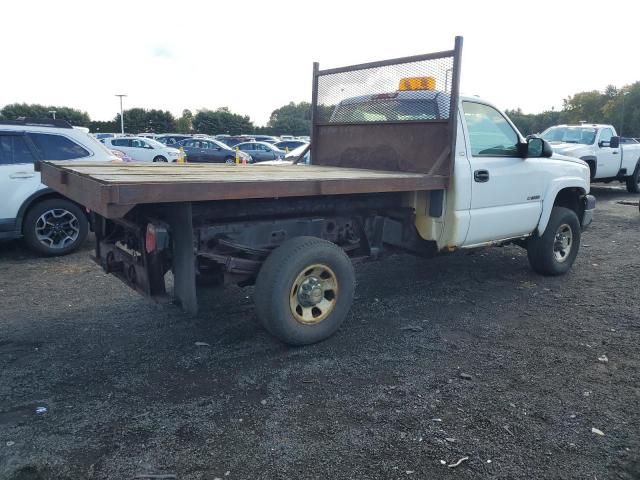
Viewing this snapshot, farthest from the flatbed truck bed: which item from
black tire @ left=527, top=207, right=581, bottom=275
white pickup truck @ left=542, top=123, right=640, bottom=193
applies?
white pickup truck @ left=542, top=123, right=640, bottom=193

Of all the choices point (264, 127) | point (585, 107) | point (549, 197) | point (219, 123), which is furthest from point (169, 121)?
point (549, 197)

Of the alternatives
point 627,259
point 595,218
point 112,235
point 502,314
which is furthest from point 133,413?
point 595,218

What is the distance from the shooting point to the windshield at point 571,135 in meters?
13.5

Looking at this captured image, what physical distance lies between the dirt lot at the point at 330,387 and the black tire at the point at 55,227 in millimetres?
1345

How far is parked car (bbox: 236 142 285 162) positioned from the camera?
2610cm

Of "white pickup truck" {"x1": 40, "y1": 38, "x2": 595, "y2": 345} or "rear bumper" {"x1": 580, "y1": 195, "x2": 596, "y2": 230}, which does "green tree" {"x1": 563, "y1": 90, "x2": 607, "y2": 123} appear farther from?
"white pickup truck" {"x1": 40, "y1": 38, "x2": 595, "y2": 345}

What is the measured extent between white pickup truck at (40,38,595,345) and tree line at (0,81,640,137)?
49073 millimetres

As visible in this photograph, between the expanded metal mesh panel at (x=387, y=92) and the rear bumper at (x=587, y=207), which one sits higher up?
the expanded metal mesh panel at (x=387, y=92)

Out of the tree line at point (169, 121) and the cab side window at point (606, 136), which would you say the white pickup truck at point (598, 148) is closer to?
the cab side window at point (606, 136)

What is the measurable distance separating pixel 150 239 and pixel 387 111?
300 cm

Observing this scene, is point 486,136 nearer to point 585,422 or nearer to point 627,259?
point 585,422

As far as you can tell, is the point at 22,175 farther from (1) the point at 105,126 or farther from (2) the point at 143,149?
(1) the point at 105,126

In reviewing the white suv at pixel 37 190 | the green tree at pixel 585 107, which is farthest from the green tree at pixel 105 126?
the white suv at pixel 37 190

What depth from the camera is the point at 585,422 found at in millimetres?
3201
